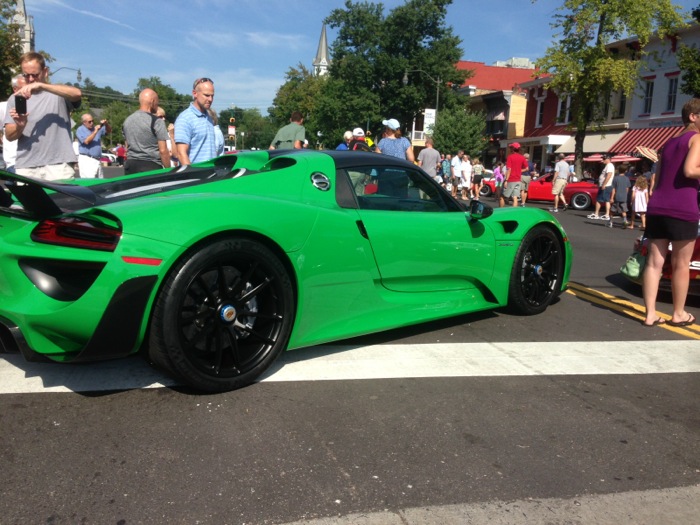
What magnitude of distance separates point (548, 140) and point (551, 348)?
120ft

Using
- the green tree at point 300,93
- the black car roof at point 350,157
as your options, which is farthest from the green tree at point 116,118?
the black car roof at point 350,157

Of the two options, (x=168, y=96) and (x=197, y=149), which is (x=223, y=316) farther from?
(x=168, y=96)

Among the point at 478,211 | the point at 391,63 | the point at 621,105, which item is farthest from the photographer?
the point at 391,63

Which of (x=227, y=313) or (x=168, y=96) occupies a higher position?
(x=168, y=96)

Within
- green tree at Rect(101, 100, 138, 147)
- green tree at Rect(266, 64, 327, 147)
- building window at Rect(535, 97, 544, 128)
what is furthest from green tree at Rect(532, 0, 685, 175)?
green tree at Rect(101, 100, 138, 147)

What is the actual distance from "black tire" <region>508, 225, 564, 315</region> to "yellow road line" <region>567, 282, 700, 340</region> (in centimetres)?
72

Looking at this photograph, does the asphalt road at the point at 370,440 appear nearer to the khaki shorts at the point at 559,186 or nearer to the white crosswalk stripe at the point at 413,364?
the white crosswalk stripe at the point at 413,364

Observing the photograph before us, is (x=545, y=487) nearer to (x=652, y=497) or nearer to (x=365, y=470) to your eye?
(x=652, y=497)

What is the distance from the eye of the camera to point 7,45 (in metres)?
32.7

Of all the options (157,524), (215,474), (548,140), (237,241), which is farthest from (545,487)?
(548,140)

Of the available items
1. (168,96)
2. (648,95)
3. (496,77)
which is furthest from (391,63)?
(168,96)

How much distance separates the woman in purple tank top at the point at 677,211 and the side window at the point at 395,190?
175 centimetres

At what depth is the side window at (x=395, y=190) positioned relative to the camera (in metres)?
3.81

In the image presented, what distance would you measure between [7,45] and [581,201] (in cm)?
3041
